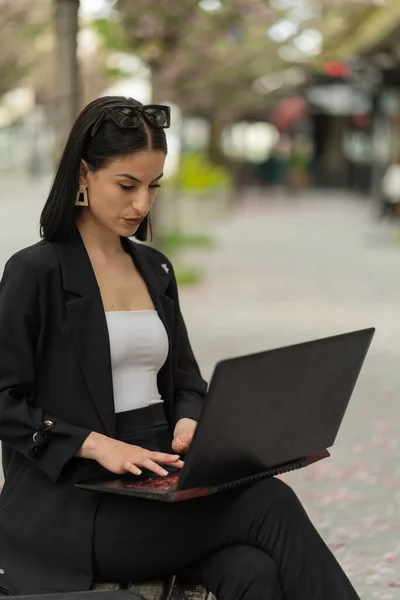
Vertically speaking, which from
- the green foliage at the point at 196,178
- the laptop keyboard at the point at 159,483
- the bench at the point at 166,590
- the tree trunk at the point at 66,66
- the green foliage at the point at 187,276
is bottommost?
the green foliage at the point at 196,178

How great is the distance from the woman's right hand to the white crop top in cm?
18

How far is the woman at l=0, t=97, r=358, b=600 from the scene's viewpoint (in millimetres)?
2893

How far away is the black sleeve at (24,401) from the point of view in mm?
2945

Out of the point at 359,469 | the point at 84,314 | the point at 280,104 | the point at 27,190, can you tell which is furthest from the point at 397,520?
the point at 280,104

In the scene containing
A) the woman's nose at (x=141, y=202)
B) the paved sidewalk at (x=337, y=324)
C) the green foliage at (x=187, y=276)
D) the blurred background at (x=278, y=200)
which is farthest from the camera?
the green foliage at (x=187, y=276)

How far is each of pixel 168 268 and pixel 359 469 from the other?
317 centimetres

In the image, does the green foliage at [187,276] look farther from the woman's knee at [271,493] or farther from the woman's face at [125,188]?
the woman's knee at [271,493]

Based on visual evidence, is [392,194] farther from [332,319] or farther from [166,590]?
[166,590]

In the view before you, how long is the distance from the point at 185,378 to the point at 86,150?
711 millimetres

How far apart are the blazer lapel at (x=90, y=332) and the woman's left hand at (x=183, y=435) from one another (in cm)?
17

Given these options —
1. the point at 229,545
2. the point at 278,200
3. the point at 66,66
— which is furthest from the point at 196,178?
the point at 229,545

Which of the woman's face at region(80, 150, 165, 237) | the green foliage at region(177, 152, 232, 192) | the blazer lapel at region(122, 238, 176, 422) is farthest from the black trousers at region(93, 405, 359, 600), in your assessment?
the green foliage at region(177, 152, 232, 192)

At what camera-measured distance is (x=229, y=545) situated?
2.94m

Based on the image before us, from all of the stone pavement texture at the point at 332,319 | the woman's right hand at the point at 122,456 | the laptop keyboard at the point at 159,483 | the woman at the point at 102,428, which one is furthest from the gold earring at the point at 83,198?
the stone pavement texture at the point at 332,319
